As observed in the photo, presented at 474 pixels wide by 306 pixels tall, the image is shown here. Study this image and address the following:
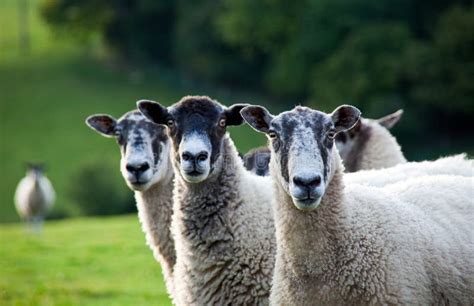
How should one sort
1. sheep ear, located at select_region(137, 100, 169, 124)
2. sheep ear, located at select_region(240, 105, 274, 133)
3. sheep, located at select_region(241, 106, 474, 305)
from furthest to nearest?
sheep ear, located at select_region(137, 100, 169, 124)
sheep ear, located at select_region(240, 105, 274, 133)
sheep, located at select_region(241, 106, 474, 305)

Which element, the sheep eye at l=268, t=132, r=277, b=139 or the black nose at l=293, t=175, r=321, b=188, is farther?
the sheep eye at l=268, t=132, r=277, b=139

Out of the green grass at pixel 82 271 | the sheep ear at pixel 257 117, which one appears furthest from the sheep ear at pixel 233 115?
the green grass at pixel 82 271

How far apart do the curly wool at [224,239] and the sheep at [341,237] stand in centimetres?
81

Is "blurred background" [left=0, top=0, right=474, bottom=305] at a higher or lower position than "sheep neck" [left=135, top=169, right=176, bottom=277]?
higher

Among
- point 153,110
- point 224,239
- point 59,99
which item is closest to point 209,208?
point 224,239

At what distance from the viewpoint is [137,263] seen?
1494cm

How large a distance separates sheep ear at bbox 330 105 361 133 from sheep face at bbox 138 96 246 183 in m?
1.20

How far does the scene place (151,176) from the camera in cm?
891

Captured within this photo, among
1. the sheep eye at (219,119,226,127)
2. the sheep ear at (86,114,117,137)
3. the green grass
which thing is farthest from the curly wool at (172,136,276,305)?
the green grass

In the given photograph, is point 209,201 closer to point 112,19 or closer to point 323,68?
point 323,68

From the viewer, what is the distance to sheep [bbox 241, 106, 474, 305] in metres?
6.41

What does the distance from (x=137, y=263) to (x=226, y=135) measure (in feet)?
23.7

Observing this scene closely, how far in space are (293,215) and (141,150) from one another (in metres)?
2.69

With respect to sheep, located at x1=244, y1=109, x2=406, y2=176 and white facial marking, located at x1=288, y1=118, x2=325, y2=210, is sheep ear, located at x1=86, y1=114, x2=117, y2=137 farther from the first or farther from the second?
white facial marking, located at x1=288, y1=118, x2=325, y2=210
